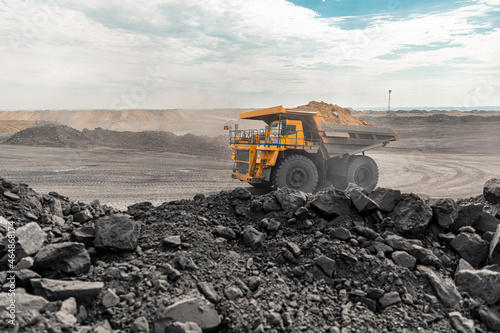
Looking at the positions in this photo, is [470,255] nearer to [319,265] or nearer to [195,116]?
[319,265]

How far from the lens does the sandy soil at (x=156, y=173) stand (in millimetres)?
10844

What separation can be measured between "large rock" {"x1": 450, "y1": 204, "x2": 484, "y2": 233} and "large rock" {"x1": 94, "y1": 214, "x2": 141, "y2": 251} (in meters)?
4.77

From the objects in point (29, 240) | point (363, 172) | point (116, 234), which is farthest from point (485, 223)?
point (29, 240)

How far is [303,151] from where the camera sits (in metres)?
9.98

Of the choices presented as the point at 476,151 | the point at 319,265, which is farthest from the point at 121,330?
the point at 476,151

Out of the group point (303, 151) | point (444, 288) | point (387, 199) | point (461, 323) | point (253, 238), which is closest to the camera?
point (461, 323)

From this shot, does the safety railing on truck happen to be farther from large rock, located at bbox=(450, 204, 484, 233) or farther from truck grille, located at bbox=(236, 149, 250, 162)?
large rock, located at bbox=(450, 204, 484, 233)

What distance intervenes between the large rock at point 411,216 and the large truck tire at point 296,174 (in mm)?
4561

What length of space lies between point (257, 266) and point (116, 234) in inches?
71.3

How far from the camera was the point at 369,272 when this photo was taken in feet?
13.0

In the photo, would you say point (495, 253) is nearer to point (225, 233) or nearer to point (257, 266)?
point (257, 266)

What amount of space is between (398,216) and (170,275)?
135 inches

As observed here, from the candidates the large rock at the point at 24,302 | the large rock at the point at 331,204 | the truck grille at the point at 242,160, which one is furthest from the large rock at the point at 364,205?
the truck grille at the point at 242,160

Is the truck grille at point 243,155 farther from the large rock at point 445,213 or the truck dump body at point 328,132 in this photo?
the large rock at point 445,213
